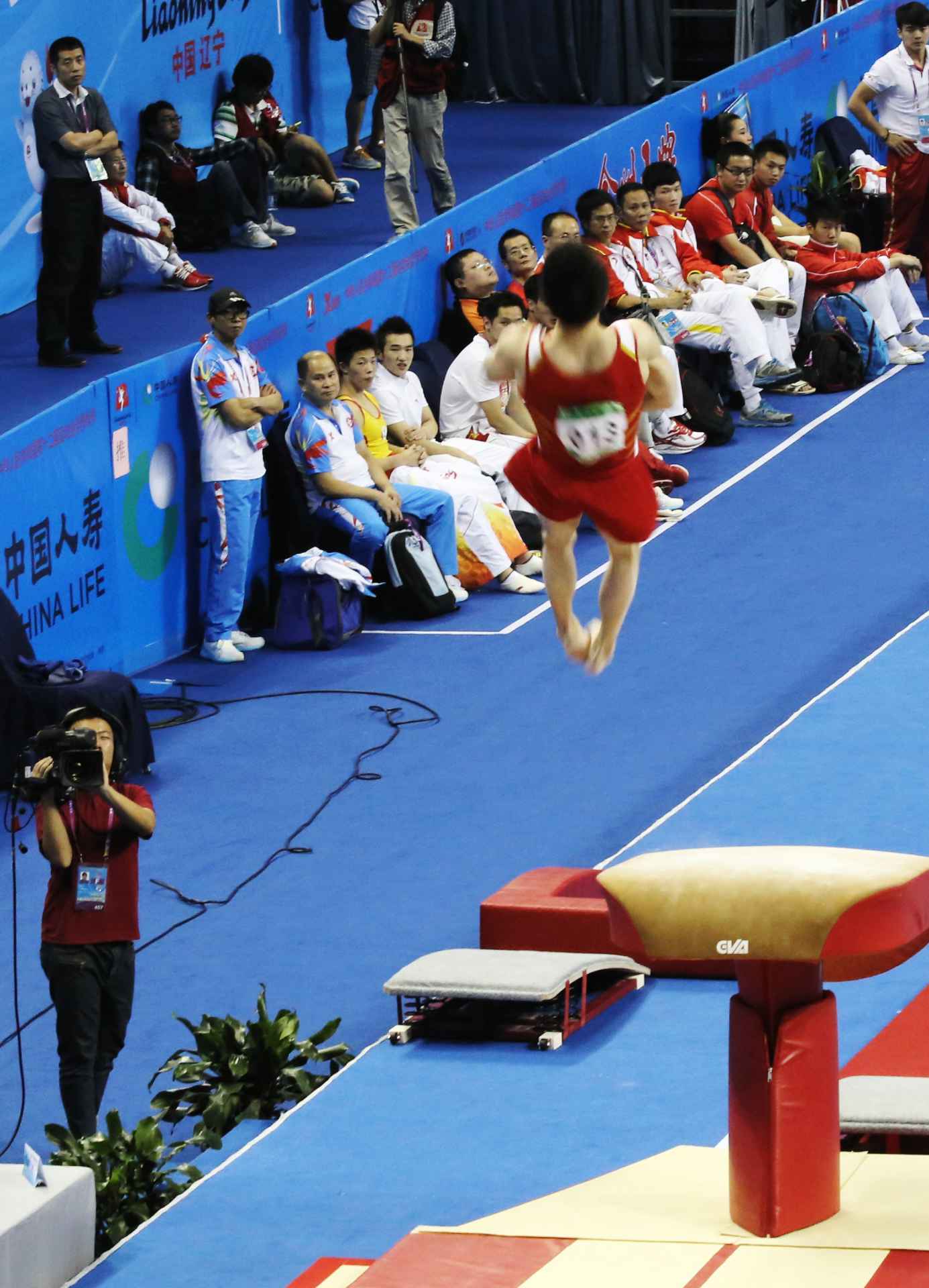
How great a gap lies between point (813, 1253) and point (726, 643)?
6070mm

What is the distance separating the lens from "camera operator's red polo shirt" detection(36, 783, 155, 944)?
600 cm

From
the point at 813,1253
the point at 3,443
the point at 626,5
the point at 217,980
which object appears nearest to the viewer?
the point at 813,1253

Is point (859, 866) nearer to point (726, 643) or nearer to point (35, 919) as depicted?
point (35, 919)

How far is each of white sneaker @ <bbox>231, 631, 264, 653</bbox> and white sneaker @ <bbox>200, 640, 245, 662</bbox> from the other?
0.30 feet

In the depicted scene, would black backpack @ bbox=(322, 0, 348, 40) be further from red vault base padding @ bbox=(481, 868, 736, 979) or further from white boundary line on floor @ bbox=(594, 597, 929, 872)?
red vault base padding @ bbox=(481, 868, 736, 979)

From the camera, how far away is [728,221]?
1320 cm

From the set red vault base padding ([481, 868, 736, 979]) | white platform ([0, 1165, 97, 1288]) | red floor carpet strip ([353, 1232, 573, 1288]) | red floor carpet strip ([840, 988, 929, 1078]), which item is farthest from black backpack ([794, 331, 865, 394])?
red floor carpet strip ([353, 1232, 573, 1288])

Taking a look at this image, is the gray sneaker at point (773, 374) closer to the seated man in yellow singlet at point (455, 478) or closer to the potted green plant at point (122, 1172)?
the seated man in yellow singlet at point (455, 478)

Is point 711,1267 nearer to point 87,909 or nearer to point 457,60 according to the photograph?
point 87,909

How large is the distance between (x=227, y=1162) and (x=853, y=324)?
30.0 feet

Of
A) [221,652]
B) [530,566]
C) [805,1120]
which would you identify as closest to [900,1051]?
[805,1120]

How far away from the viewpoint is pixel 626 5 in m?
17.9

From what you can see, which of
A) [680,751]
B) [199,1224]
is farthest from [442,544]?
[199,1224]

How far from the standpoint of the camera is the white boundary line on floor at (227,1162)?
5.31 meters
